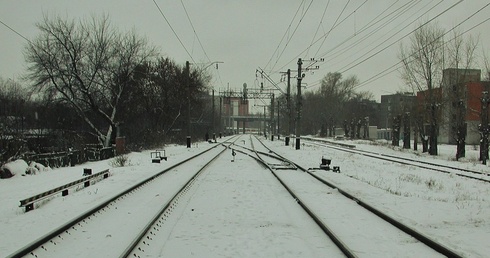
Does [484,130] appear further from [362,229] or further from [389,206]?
[362,229]

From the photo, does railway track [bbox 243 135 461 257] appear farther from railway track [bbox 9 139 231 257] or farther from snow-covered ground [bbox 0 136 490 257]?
railway track [bbox 9 139 231 257]

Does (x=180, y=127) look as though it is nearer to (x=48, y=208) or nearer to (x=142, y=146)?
(x=142, y=146)

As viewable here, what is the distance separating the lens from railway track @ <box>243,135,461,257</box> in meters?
6.45

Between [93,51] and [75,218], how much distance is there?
29.4 meters

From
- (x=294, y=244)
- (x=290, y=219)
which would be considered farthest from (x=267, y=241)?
(x=290, y=219)

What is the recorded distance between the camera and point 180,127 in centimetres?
5972

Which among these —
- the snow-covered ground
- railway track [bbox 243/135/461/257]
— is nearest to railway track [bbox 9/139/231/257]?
the snow-covered ground

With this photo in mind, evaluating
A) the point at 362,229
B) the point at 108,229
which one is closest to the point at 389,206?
the point at 362,229

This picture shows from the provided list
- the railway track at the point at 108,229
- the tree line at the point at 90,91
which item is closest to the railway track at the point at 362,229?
the railway track at the point at 108,229

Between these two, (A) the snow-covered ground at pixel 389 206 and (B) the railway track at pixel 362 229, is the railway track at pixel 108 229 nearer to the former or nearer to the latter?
Result: (A) the snow-covered ground at pixel 389 206

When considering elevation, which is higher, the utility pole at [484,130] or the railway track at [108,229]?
the utility pole at [484,130]

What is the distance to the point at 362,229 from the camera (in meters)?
7.92

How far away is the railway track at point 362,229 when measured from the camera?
6.45 m

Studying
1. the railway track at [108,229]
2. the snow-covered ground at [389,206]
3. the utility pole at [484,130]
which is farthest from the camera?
the utility pole at [484,130]
